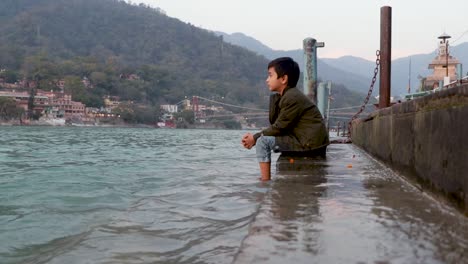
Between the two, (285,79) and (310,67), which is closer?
(285,79)

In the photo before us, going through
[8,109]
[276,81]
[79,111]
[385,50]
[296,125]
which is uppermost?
[79,111]

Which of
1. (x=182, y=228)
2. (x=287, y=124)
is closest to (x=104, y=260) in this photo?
(x=182, y=228)

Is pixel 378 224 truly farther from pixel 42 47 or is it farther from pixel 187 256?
pixel 42 47

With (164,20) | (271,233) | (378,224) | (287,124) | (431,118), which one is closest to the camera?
(271,233)

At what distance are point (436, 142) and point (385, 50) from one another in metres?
6.01

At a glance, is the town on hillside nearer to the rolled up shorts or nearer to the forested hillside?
the forested hillside

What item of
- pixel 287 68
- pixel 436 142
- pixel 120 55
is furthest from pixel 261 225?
pixel 120 55

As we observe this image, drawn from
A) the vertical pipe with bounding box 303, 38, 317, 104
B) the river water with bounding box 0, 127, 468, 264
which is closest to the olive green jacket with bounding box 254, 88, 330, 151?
the river water with bounding box 0, 127, 468, 264

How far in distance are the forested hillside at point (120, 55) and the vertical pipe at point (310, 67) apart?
104365 millimetres

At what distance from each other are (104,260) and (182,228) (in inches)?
26.8

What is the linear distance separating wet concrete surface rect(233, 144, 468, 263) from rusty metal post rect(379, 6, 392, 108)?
5412 mm

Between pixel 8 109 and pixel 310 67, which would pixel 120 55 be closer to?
pixel 8 109

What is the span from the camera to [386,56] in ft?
28.4

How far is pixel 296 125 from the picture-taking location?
173 inches
